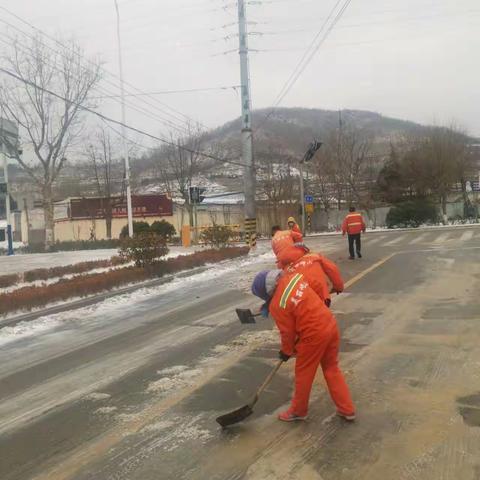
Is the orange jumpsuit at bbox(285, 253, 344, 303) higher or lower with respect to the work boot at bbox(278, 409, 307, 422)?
higher

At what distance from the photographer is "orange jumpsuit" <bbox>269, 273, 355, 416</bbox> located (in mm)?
4422

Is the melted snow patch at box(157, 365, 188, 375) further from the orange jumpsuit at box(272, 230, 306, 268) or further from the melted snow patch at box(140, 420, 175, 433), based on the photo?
the orange jumpsuit at box(272, 230, 306, 268)

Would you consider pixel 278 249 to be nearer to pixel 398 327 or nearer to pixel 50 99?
pixel 398 327

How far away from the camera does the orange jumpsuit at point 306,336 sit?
4.42m

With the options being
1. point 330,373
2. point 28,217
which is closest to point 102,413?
point 330,373

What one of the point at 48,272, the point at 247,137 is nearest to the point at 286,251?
the point at 48,272

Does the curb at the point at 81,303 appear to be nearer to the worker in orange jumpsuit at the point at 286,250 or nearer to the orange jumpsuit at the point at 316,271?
the worker in orange jumpsuit at the point at 286,250

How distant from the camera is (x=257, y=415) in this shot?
15.8 ft

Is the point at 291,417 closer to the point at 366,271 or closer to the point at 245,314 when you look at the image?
the point at 245,314

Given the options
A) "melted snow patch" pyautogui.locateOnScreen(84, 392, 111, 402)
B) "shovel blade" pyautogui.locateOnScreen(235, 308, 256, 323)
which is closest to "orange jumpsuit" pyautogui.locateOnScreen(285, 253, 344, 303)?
"shovel blade" pyautogui.locateOnScreen(235, 308, 256, 323)

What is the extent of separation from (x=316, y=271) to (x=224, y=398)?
1.57 meters

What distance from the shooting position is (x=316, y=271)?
4.66 meters

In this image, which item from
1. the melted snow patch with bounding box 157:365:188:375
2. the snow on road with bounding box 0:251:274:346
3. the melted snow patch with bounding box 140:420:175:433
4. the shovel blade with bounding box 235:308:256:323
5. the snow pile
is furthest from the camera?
the snow on road with bounding box 0:251:274:346

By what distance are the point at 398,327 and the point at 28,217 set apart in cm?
5677
